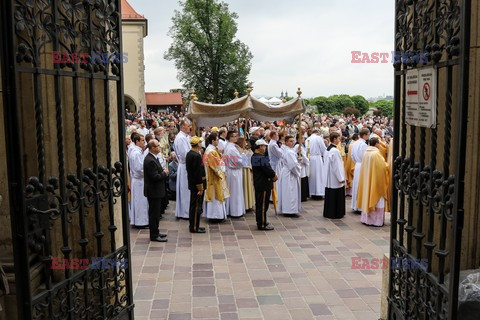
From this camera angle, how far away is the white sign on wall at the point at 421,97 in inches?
124

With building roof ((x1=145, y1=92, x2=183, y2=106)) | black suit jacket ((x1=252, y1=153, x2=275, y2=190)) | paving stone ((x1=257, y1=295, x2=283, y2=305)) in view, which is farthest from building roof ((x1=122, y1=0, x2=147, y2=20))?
paving stone ((x1=257, y1=295, x2=283, y2=305))

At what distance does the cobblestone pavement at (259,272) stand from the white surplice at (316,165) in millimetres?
2575

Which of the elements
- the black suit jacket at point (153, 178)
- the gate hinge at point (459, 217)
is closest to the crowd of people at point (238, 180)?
the black suit jacket at point (153, 178)

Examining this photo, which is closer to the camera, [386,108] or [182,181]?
[182,181]

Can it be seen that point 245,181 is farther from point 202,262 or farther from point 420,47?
point 420,47

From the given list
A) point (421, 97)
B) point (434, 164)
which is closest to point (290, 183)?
point (421, 97)

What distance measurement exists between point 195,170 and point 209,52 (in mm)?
35661

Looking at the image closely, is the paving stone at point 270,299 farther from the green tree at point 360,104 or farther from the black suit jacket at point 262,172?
the green tree at point 360,104

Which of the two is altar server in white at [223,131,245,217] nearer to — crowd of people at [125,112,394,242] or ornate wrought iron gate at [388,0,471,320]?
crowd of people at [125,112,394,242]

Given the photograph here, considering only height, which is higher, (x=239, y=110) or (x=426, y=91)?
(x=239, y=110)

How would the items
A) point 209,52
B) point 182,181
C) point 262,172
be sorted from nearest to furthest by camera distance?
point 262,172 < point 182,181 < point 209,52

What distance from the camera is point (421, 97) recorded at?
330cm

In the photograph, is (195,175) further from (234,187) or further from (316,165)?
(316,165)

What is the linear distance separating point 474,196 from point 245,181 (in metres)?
7.22
